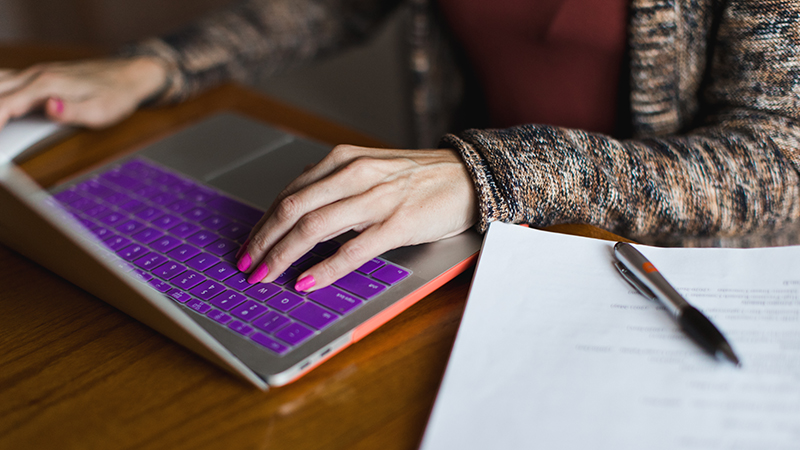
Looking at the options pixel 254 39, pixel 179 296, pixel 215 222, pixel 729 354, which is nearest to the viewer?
pixel 729 354

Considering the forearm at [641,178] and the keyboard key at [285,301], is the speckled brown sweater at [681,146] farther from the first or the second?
the keyboard key at [285,301]

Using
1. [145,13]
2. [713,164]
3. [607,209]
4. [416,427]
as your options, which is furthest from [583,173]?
[145,13]

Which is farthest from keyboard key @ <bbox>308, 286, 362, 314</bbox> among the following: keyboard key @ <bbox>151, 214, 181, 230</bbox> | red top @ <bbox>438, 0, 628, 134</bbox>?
red top @ <bbox>438, 0, 628, 134</bbox>

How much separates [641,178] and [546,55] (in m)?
0.30

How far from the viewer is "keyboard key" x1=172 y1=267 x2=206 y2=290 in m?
0.47

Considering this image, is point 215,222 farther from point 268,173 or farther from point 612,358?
point 612,358

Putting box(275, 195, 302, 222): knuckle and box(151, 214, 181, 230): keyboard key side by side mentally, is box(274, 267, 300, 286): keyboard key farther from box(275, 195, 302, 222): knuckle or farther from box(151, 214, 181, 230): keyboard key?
box(151, 214, 181, 230): keyboard key

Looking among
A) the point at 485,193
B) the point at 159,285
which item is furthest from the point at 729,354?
the point at 159,285

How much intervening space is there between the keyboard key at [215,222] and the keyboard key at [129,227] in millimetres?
66

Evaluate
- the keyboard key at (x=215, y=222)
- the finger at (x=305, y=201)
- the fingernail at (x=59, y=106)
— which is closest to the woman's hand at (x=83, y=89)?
the fingernail at (x=59, y=106)

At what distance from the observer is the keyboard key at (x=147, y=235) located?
54 cm

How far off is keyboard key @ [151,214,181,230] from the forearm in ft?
0.92

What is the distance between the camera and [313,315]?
1.37ft

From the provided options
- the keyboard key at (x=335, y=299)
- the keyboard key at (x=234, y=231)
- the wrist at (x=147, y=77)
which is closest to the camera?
the keyboard key at (x=335, y=299)
